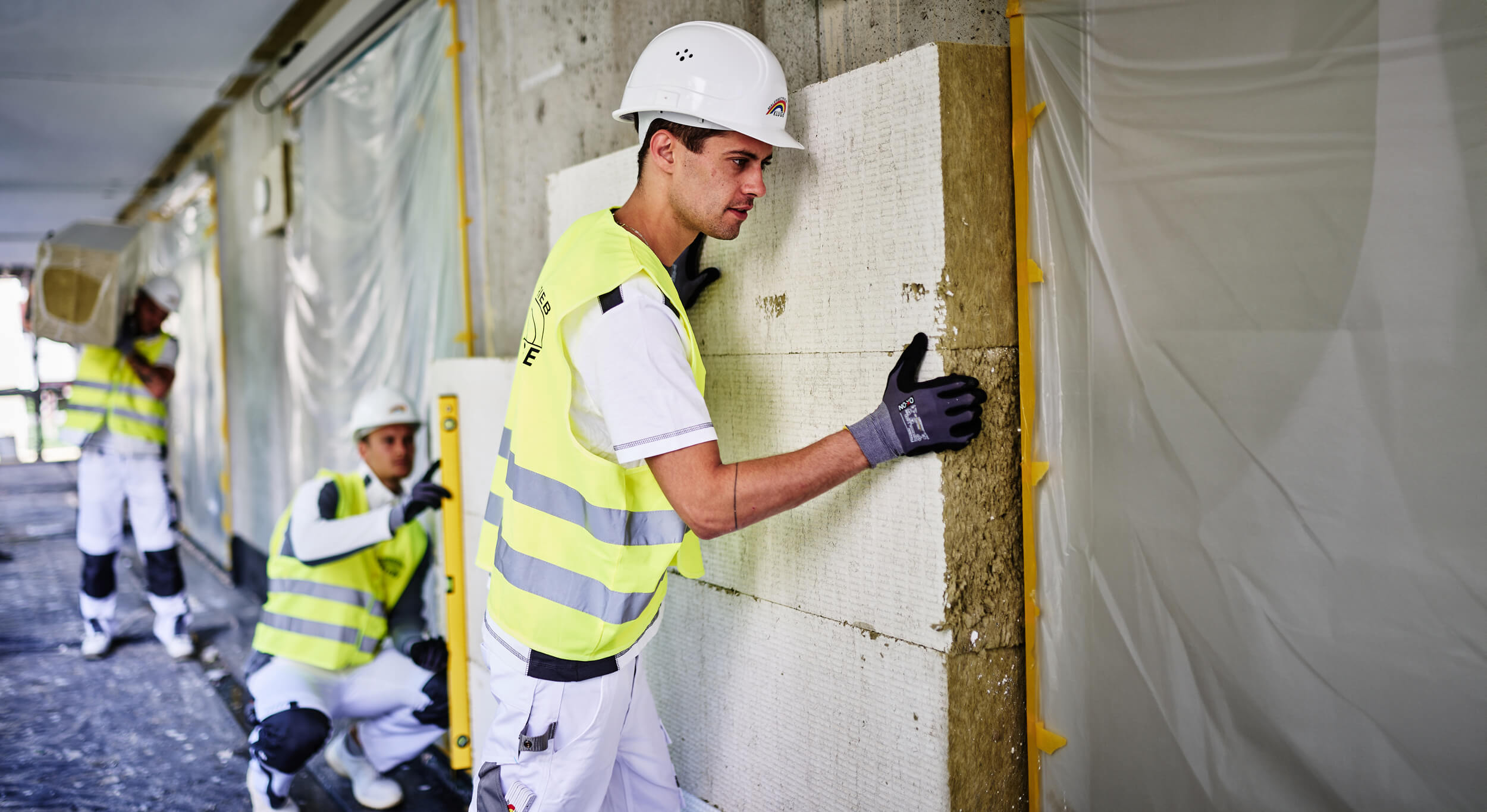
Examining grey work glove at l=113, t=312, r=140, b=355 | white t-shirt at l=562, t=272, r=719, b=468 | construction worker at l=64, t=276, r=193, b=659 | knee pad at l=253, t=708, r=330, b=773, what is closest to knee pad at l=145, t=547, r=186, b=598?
construction worker at l=64, t=276, r=193, b=659

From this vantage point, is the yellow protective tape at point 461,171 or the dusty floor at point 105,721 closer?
the dusty floor at point 105,721

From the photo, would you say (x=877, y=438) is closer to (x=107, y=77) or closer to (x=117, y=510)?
(x=117, y=510)

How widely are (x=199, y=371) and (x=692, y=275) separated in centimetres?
672

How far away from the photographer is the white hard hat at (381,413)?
2914 mm

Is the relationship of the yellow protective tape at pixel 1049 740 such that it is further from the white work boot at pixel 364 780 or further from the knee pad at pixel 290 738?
the white work boot at pixel 364 780

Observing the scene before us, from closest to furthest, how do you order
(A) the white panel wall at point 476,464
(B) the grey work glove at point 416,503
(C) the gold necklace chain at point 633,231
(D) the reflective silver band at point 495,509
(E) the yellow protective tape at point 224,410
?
(C) the gold necklace chain at point 633,231 < (D) the reflective silver band at point 495,509 < (A) the white panel wall at point 476,464 < (B) the grey work glove at point 416,503 < (E) the yellow protective tape at point 224,410

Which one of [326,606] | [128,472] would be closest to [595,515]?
[326,606]

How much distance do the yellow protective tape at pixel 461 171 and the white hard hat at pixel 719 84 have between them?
69.6 inches

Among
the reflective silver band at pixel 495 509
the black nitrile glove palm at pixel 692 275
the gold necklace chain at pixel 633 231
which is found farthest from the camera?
the black nitrile glove palm at pixel 692 275

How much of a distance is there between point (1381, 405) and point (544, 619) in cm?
118

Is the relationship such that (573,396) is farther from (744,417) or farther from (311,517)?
(311,517)

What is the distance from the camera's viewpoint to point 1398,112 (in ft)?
3.40

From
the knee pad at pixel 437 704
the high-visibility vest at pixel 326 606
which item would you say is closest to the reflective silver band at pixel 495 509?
the high-visibility vest at pixel 326 606

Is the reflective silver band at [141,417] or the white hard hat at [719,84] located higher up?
the white hard hat at [719,84]
